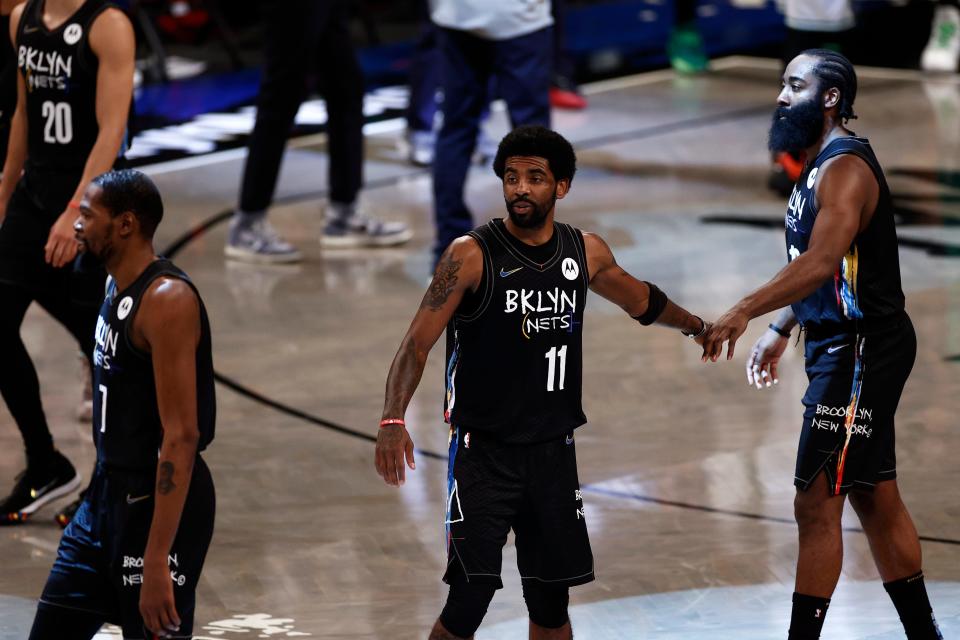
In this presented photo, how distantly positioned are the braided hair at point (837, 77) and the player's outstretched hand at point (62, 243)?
2.26 metres

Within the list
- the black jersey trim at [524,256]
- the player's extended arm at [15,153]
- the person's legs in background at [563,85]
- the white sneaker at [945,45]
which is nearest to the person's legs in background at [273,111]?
the player's extended arm at [15,153]

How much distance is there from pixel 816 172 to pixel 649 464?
1.89 m

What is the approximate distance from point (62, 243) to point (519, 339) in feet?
6.09

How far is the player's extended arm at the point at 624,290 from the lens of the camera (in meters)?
4.15

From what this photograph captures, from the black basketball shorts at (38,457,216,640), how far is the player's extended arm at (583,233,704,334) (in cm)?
107

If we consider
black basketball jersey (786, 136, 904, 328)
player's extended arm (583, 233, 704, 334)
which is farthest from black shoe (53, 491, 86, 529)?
black basketball jersey (786, 136, 904, 328)

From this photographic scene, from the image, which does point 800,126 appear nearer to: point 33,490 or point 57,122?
point 57,122

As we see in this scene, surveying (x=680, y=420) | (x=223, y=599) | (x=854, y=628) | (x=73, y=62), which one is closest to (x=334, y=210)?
(x=680, y=420)

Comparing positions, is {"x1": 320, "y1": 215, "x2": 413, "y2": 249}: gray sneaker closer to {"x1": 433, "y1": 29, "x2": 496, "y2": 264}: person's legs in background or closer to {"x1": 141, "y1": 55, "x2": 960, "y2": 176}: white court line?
{"x1": 433, "y1": 29, "x2": 496, "y2": 264}: person's legs in background

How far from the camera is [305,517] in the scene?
5.55m

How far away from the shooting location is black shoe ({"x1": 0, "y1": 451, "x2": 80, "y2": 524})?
18.0 ft

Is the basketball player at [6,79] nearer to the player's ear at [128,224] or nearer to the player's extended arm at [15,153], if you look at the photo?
the player's extended arm at [15,153]

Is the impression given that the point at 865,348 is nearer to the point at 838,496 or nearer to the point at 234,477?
the point at 838,496

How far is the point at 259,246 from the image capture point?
8.58m
